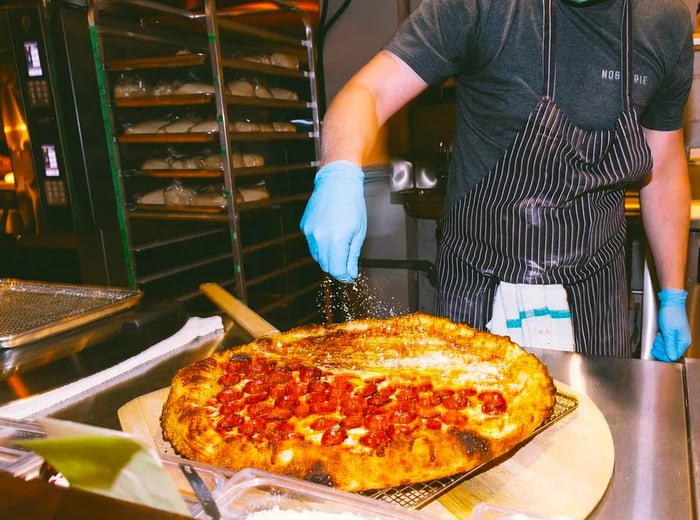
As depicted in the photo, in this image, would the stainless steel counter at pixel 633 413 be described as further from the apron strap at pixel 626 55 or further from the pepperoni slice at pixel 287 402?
the apron strap at pixel 626 55

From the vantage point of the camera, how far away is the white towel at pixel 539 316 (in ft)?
5.62

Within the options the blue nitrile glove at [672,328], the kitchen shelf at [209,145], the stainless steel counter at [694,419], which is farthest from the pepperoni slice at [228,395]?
the kitchen shelf at [209,145]

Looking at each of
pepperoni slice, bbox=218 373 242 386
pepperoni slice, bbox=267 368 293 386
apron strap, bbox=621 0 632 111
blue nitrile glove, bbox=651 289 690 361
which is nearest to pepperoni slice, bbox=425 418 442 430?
pepperoni slice, bbox=267 368 293 386

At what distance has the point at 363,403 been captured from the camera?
1150 mm

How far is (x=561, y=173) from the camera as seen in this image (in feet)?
5.50

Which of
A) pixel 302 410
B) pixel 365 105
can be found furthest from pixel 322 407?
pixel 365 105

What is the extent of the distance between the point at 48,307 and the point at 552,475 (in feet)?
4.91

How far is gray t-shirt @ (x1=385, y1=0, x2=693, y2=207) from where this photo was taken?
1.58 m

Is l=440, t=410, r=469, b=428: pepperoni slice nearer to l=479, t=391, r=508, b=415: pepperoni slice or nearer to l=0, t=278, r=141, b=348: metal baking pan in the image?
l=479, t=391, r=508, b=415: pepperoni slice

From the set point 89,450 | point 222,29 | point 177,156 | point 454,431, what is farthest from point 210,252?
point 89,450

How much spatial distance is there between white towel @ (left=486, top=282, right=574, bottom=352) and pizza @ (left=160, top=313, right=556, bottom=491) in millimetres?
377

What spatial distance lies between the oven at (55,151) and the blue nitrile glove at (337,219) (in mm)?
2249

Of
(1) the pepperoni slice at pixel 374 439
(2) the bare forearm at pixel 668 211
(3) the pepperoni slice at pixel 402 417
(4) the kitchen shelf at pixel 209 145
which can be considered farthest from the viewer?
(4) the kitchen shelf at pixel 209 145

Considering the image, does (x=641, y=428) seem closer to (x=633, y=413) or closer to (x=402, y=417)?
(x=633, y=413)
